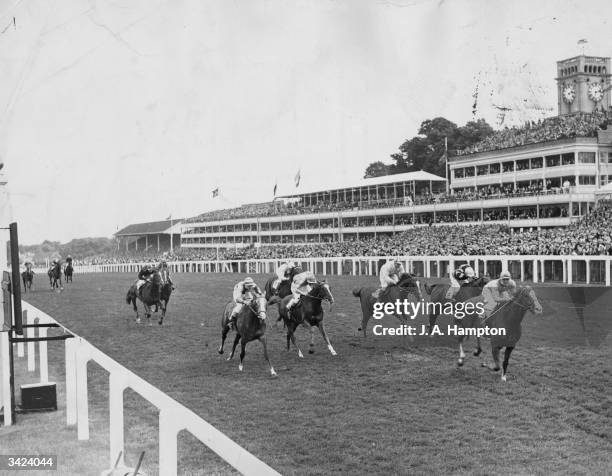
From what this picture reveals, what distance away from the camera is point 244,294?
9.48 meters

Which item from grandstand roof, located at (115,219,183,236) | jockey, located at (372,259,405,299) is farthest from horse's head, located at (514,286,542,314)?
grandstand roof, located at (115,219,183,236)

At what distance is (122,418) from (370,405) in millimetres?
3026

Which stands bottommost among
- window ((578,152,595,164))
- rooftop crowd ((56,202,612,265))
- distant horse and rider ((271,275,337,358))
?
distant horse and rider ((271,275,337,358))

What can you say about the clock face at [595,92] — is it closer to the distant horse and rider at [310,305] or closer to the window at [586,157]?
the window at [586,157]

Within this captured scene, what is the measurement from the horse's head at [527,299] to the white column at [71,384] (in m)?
5.22

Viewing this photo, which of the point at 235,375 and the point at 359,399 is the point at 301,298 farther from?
the point at 359,399

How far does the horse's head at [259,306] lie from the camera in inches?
365

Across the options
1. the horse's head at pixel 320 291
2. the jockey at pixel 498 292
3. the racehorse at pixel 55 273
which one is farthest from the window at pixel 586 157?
the jockey at pixel 498 292

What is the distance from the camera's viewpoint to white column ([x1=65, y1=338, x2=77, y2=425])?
6293 mm

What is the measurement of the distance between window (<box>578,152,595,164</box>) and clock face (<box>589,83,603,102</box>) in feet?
26.5

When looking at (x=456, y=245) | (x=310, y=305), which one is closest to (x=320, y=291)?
(x=310, y=305)

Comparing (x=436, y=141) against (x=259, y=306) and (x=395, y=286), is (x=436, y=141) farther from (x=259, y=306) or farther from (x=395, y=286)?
(x=259, y=306)

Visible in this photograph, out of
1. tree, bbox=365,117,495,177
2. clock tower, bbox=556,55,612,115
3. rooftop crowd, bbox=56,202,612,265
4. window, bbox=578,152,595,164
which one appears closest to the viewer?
rooftop crowd, bbox=56,202,612,265

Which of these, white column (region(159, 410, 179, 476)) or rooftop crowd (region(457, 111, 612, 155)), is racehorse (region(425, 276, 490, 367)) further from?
rooftop crowd (region(457, 111, 612, 155))
